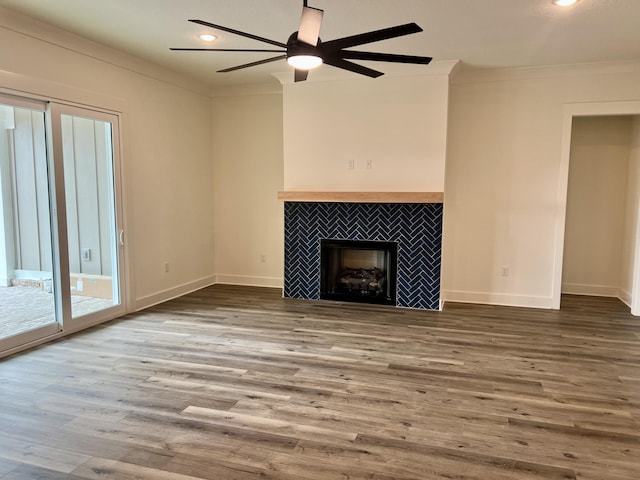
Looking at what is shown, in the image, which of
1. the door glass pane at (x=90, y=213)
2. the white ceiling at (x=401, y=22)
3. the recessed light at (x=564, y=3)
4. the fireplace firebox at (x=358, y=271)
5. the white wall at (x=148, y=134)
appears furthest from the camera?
the fireplace firebox at (x=358, y=271)

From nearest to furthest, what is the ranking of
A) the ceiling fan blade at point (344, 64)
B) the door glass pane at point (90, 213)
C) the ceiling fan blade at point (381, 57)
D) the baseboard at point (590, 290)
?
the ceiling fan blade at point (381, 57) → the ceiling fan blade at point (344, 64) → the door glass pane at point (90, 213) → the baseboard at point (590, 290)

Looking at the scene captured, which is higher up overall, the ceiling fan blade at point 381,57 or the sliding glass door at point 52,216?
the ceiling fan blade at point 381,57

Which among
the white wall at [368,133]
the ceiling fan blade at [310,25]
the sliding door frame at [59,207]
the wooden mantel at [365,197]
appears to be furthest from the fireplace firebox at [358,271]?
the ceiling fan blade at [310,25]

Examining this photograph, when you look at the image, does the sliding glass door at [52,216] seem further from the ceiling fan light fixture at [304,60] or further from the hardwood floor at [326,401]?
the ceiling fan light fixture at [304,60]

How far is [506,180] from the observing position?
5160mm

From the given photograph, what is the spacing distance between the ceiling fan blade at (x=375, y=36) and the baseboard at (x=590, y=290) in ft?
15.6

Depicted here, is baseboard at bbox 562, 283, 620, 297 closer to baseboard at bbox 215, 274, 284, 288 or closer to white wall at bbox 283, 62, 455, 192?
white wall at bbox 283, 62, 455, 192

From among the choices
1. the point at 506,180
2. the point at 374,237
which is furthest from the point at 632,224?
the point at 374,237

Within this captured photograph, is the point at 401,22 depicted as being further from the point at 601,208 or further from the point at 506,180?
the point at 601,208

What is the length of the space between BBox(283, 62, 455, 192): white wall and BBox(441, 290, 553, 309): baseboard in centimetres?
142

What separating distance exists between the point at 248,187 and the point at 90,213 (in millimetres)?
2253

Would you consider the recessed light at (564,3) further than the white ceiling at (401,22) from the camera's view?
No

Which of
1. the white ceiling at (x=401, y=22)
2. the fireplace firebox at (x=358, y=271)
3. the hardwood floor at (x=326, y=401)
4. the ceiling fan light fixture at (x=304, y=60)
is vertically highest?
the white ceiling at (x=401, y=22)

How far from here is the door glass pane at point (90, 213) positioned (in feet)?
13.4
